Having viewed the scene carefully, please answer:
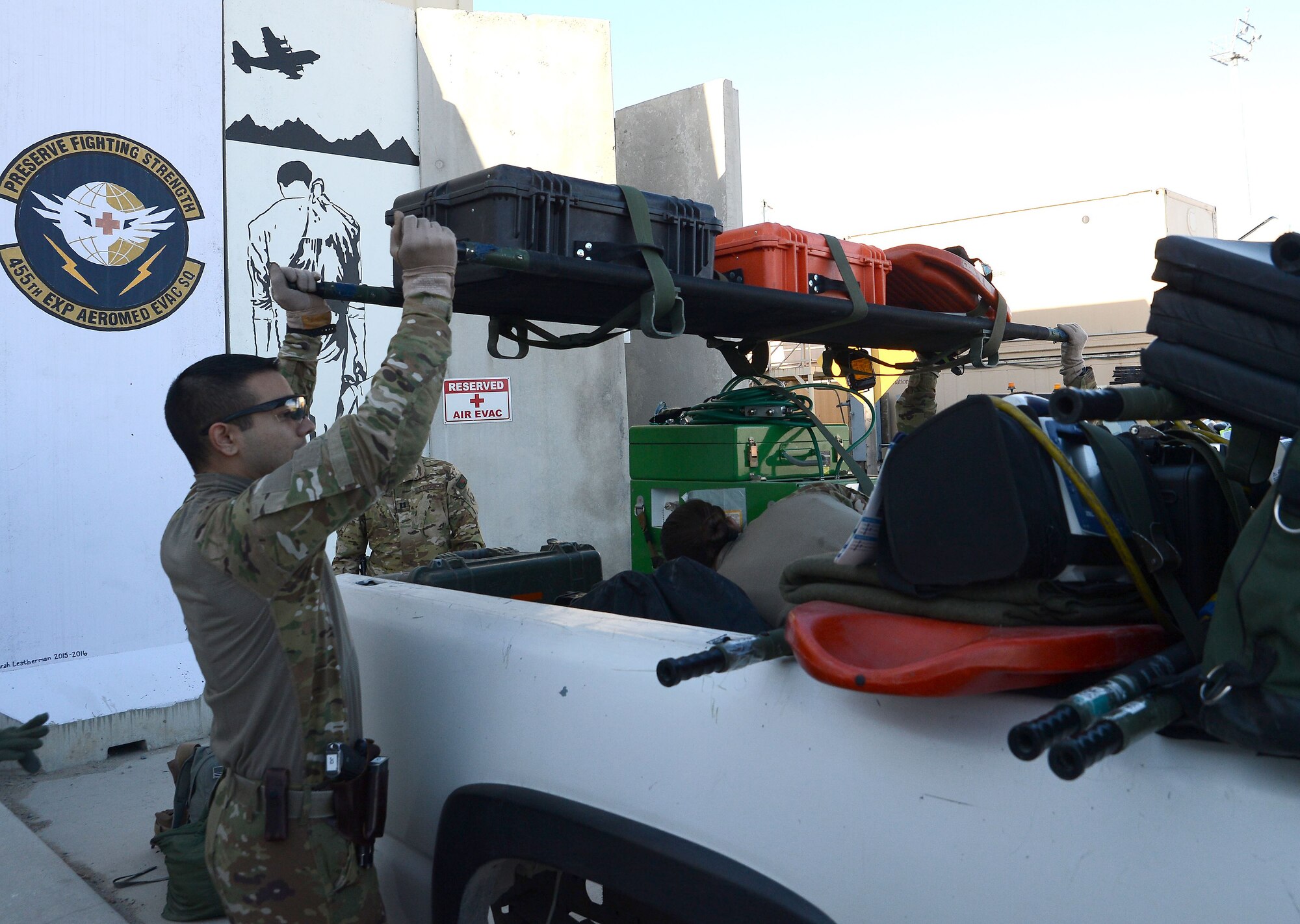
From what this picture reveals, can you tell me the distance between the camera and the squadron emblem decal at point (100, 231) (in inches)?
199

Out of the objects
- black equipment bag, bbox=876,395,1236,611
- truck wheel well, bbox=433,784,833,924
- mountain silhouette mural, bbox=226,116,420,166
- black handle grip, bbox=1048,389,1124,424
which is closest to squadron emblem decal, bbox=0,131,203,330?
mountain silhouette mural, bbox=226,116,420,166

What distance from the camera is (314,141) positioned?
6480 mm

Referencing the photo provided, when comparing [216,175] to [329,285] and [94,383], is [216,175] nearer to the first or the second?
[94,383]

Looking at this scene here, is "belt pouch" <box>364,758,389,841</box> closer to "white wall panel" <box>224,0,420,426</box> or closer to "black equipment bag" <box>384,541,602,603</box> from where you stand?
"black equipment bag" <box>384,541,602,603</box>

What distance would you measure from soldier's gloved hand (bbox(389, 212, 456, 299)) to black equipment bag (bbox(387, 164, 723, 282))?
0.67 ft

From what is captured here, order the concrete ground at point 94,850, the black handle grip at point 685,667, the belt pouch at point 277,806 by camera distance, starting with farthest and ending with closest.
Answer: the concrete ground at point 94,850 < the belt pouch at point 277,806 < the black handle grip at point 685,667

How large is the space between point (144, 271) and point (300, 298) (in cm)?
373

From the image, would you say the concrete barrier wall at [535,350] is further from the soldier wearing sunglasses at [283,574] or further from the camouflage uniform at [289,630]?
the camouflage uniform at [289,630]

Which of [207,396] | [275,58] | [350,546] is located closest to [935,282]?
[207,396]

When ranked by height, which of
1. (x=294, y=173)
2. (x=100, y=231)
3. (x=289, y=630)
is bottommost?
(x=289, y=630)

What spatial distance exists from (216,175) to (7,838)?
377 centimetres

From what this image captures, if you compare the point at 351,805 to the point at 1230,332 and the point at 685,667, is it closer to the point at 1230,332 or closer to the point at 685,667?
the point at 685,667

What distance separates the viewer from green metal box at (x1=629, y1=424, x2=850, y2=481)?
13.3ft

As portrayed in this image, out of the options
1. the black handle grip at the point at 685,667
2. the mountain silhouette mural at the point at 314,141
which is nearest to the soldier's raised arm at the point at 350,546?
the mountain silhouette mural at the point at 314,141
